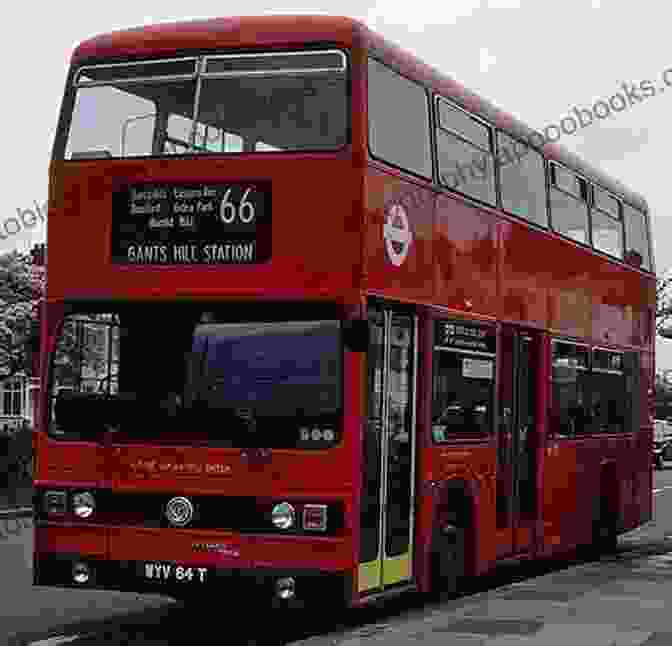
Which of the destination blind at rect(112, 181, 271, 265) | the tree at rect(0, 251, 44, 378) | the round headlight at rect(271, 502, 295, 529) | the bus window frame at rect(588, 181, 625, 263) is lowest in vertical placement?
the round headlight at rect(271, 502, 295, 529)

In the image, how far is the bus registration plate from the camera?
11.2m

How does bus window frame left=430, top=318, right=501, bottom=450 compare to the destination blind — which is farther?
bus window frame left=430, top=318, right=501, bottom=450

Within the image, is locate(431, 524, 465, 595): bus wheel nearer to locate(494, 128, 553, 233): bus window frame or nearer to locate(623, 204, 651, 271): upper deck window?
locate(494, 128, 553, 233): bus window frame

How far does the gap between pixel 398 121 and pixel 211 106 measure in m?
1.52

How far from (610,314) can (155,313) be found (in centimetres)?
869

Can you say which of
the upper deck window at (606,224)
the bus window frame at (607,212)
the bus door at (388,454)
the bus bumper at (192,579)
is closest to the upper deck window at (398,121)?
the bus door at (388,454)

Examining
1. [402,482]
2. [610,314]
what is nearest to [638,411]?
[610,314]

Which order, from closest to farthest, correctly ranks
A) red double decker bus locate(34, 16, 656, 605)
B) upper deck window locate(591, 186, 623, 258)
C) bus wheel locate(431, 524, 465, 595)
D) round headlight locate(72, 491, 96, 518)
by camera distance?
red double decker bus locate(34, 16, 656, 605), round headlight locate(72, 491, 96, 518), bus wheel locate(431, 524, 465, 595), upper deck window locate(591, 186, 623, 258)

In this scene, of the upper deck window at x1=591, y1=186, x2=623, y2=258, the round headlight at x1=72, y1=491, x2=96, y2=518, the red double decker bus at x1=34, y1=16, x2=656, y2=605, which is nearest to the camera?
the red double decker bus at x1=34, y1=16, x2=656, y2=605

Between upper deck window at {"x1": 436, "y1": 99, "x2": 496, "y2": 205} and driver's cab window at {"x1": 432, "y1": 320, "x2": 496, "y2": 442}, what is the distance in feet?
4.01

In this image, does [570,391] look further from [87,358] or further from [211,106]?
[87,358]

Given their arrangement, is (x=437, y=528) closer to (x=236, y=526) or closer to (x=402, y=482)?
(x=402, y=482)

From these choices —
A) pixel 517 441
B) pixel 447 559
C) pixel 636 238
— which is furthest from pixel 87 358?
pixel 636 238

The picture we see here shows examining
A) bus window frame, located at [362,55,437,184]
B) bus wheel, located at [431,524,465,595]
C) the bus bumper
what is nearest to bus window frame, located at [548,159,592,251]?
bus window frame, located at [362,55,437,184]
